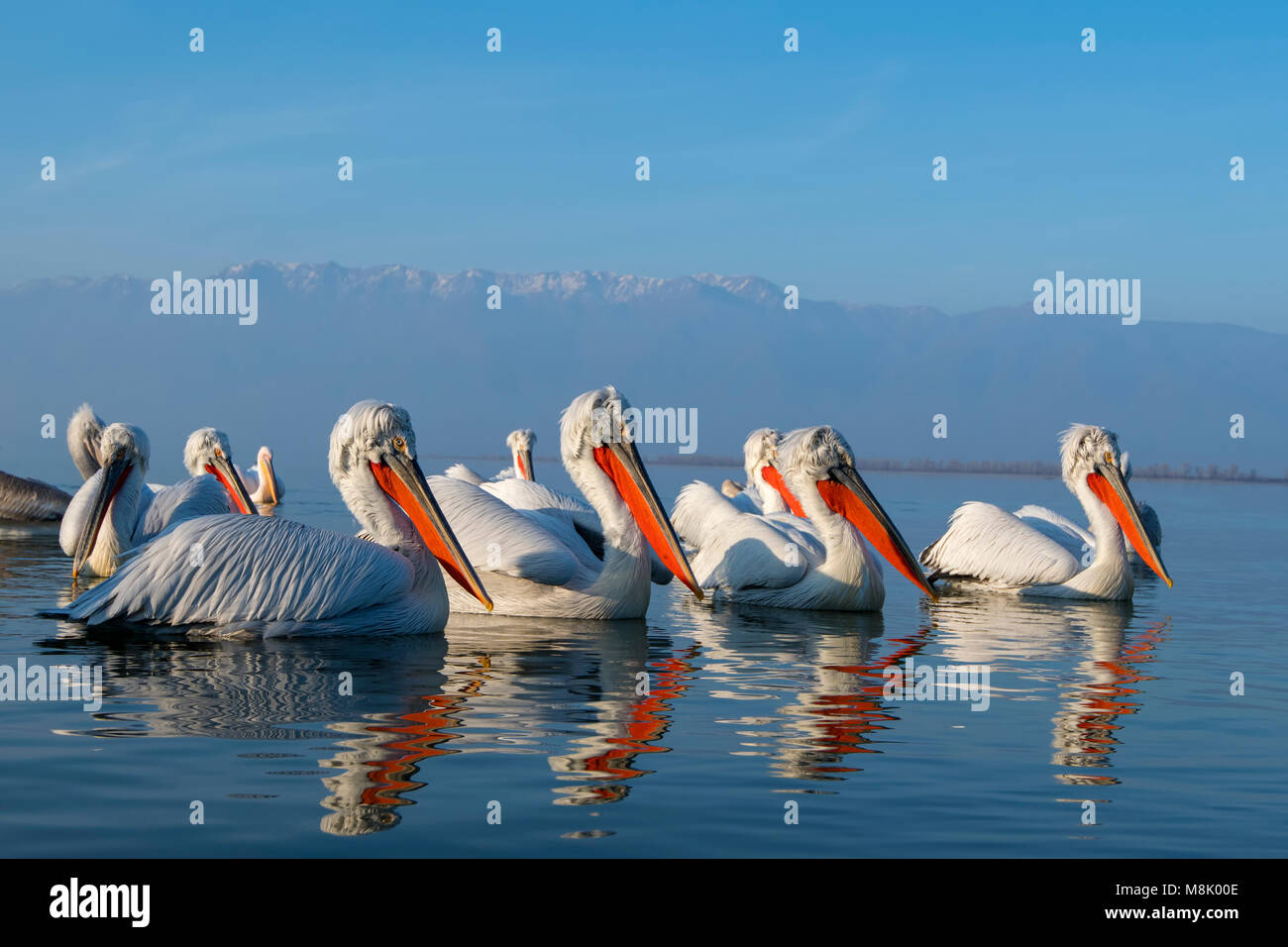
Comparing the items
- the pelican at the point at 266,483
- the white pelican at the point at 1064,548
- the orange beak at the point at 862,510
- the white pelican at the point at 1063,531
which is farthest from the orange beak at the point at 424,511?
the pelican at the point at 266,483

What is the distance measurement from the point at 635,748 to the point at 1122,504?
6995 millimetres

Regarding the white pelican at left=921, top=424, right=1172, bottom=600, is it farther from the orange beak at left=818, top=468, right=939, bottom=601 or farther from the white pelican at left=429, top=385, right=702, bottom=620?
the white pelican at left=429, top=385, right=702, bottom=620

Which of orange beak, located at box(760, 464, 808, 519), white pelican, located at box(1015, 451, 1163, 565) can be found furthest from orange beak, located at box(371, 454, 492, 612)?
white pelican, located at box(1015, 451, 1163, 565)

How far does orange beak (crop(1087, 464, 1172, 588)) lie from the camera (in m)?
10.2

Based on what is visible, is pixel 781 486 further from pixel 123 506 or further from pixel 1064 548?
pixel 123 506

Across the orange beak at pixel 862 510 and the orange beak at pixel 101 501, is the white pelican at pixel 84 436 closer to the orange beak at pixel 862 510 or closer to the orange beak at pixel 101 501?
the orange beak at pixel 101 501

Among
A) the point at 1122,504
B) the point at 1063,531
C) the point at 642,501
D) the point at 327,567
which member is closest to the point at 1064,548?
the point at 1122,504

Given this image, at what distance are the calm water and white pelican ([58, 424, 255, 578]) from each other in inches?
93.8

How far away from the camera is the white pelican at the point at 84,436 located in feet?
47.5

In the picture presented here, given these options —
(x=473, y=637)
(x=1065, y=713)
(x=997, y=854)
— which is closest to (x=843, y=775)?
(x=997, y=854)

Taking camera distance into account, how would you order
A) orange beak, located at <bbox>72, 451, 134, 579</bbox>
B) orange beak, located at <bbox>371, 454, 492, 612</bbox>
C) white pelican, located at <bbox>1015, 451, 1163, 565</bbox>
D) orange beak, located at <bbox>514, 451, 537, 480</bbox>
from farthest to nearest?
orange beak, located at <bbox>514, 451, 537, 480</bbox> → white pelican, located at <bbox>1015, 451, 1163, 565</bbox> → orange beak, located at <bbox>72, 451, 134, 579</bbox> → orange beak, located at <bbox>371, 454, 492, 612</bbox>

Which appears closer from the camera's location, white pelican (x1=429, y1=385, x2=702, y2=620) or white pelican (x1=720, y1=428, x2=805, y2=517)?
white pelican (x1=429, y1=385, x2=702, y2=620)
